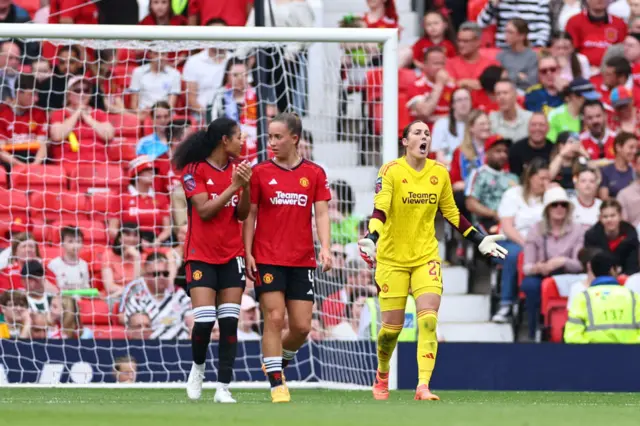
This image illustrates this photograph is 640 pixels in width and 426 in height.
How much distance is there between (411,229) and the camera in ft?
33.3

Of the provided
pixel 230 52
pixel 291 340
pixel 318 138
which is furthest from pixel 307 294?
pixel 230 52

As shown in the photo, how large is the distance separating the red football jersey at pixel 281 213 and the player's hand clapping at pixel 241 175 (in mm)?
424

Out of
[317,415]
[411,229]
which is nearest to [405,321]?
[411,229]

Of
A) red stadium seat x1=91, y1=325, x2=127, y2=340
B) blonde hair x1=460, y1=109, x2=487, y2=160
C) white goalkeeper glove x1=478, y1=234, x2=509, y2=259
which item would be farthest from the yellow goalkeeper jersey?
blonde hair x1=460, y1=109, x2=487, y2=160

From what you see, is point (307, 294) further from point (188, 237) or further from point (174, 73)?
point (174, 73)

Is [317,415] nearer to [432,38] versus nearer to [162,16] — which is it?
[162,16]

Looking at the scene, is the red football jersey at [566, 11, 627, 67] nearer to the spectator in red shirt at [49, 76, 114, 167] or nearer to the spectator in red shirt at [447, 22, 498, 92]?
the spectator in red shirt at [447, 22, 498, 92]

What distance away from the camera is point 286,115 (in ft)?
32.8

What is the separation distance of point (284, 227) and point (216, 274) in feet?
1.94

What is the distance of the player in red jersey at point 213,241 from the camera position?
984cm

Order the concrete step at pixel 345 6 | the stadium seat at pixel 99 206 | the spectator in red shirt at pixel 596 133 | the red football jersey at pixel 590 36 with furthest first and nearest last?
the concrete step at pixel 345 6 → the red football jersey at pixel 590 36 → the spectator in red shirt at pixel 596 133 → the stadium seat at pixel 99 206

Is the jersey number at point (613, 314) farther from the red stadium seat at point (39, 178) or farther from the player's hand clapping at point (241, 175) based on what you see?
the red stadium seat at point (39, 178)

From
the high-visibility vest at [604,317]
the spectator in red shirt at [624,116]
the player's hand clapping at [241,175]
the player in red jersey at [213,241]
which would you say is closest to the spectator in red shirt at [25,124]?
the player in red jersey at [213,241]

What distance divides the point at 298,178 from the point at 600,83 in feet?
26.3
